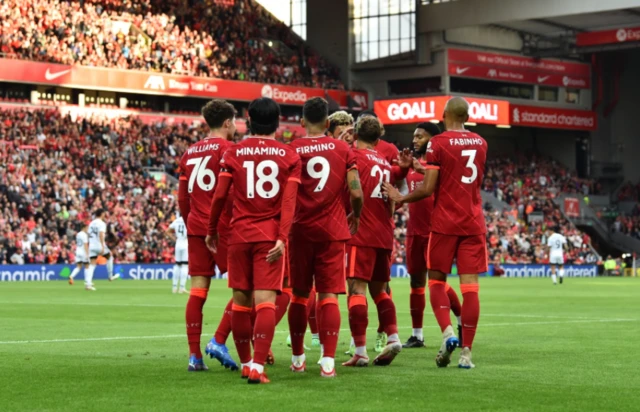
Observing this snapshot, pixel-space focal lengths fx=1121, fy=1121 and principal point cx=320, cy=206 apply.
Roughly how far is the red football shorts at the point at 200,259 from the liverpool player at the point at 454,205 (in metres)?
Result: 2.24

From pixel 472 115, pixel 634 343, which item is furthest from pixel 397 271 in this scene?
pixel 634 343

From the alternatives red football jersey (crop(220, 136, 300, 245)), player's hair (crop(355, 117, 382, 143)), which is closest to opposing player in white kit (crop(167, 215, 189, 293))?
player's hair (crop(355, 117, 382, 143))

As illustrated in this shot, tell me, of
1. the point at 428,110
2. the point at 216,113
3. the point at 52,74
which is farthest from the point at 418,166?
the point at 428,110

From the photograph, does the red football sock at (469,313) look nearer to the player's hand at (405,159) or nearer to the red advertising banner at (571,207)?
the player's hand at (405,159)

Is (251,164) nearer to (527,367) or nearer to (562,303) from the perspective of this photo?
(527,367)

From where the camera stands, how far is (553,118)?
76.3m

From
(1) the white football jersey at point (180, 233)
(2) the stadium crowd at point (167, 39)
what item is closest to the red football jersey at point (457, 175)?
(1) the white football jersey at point (180, 233)

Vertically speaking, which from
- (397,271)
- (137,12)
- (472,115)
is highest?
(137,12)

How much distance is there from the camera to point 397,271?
53094 millimetres

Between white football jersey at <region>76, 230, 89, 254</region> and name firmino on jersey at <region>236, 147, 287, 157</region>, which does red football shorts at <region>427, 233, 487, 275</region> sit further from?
white football jersey at <region>76, 230, 89, 254</region>

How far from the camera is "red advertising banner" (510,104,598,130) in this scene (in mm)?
74000

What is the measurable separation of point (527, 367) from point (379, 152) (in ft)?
9.56

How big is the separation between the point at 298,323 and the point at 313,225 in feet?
3.26

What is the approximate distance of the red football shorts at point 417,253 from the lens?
14.3m
